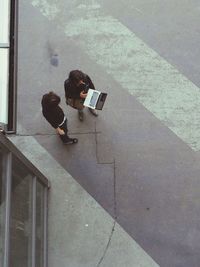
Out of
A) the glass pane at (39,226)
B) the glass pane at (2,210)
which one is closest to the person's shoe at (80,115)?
the glass pane at (39,226)

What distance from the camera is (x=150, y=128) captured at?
7645 mm

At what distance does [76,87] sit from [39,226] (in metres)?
2.13

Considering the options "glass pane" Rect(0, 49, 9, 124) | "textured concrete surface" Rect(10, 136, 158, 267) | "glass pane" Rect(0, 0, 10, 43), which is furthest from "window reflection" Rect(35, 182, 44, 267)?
"glass pane" Rect(0, 0, 10, 43)

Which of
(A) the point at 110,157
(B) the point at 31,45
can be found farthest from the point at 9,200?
(B) the point at 31,45

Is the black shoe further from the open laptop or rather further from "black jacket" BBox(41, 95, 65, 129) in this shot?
the open laptop

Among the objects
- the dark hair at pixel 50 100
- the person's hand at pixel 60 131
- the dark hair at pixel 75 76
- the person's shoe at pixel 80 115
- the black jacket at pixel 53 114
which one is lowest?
the person's hand at pixel 60 131

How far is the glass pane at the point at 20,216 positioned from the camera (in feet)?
18.7

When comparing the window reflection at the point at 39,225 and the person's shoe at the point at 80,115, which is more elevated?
the person's shoe at the point at 80,115

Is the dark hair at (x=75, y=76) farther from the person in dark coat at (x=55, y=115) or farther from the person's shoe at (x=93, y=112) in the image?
the person's shoe at (x=93, y=112)

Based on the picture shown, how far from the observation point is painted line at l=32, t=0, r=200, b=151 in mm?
7707

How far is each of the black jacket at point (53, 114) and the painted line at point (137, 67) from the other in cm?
156

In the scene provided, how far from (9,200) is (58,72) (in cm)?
321

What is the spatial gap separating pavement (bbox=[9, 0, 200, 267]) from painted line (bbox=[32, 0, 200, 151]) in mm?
17

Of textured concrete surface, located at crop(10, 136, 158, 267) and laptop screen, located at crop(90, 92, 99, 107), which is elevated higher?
laptop screen, located at crop(90, 92, 99, 107)
